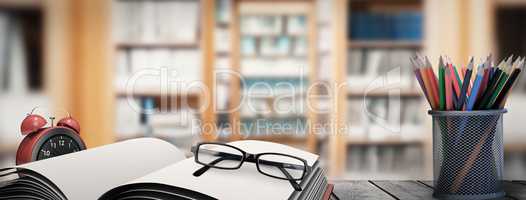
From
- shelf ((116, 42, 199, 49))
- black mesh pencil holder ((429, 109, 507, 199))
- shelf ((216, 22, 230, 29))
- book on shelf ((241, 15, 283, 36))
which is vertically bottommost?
black mesh pencil holder ((429, 109, 507, 199))

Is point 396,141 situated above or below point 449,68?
below

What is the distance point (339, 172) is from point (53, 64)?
6.08ft

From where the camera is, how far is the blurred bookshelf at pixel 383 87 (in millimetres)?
3383

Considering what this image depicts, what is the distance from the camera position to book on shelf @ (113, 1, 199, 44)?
3.16 meters

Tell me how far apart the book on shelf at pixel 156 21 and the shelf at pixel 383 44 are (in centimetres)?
100

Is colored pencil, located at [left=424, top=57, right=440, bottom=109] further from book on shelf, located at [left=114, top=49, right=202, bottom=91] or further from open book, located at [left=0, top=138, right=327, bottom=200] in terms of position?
book on shelf, located at [left=114, top=49, right=202, bottom=91]

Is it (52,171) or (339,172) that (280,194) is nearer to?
(52,171)

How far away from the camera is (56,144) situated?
681 millimetres

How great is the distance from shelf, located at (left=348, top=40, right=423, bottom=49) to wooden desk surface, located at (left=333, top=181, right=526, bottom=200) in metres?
2.55

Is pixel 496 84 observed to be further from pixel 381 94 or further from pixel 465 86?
pixel 381 94

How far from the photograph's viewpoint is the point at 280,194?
1.52 ft

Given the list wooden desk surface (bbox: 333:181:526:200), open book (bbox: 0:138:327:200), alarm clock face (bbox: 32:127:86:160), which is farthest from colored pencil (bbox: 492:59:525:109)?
alarm clock face (bbox: 32:127:86:160)

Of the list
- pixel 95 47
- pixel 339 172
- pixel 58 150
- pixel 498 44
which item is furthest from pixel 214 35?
pixel 58 150

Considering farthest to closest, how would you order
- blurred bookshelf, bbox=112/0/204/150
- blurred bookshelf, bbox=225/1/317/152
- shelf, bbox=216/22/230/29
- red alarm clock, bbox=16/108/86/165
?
blurred bookshelf, bbox=225/1/317/152
shelf, bbox=216/22/230/29
blurred bookshelf, bbox=112/0/204/150
red alarm clock, bbox=16/108/86/165
